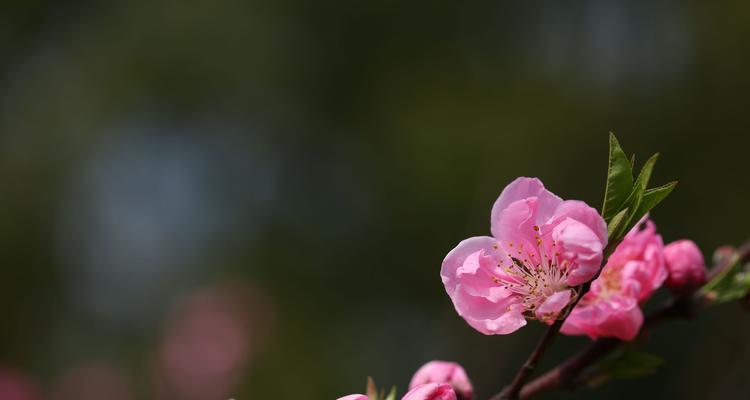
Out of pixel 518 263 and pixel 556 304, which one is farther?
pixel 518 263

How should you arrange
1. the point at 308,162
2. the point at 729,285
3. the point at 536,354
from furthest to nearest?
the point at 308,162, the point at 729,285, the point at 536,354

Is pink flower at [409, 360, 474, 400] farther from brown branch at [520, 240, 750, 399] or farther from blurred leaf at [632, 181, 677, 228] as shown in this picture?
blurred leaf at [632, 181, 677, 228]

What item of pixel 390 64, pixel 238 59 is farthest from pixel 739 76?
pixel 238 59

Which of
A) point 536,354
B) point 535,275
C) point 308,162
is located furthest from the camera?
point 308,162

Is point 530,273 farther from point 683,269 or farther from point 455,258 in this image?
point 683,269

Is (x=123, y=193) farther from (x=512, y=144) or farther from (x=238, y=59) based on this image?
(x=512, y=144)

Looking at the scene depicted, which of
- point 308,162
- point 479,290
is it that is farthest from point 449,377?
point 308,162
